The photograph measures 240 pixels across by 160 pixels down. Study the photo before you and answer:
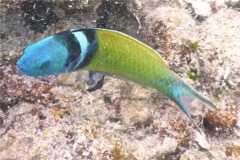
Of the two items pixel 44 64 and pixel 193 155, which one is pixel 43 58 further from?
pixel 193 155

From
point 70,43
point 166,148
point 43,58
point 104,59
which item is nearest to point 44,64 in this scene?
point 43,58

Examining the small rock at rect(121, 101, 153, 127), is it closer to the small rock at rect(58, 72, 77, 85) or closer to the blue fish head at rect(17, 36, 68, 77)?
the small rock at rect(58, 72, 77, 85)

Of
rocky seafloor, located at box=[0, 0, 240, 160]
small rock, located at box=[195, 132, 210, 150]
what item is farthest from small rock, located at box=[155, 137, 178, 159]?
small rock, located at box=[195, 132, 210, 150]

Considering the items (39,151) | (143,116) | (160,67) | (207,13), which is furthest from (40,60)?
(207,13)

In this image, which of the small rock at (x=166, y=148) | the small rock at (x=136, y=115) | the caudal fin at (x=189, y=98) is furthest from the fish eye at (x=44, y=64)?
the small rock at (x=166, y=148)

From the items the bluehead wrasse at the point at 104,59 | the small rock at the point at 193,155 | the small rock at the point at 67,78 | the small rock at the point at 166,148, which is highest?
the bluehead wrasse at the point at 104,59

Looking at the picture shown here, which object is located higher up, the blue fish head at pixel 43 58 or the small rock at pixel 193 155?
the blue fish head at pixel 43 58

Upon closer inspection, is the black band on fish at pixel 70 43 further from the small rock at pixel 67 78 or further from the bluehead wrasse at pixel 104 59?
the small rock at pixel 67 78
